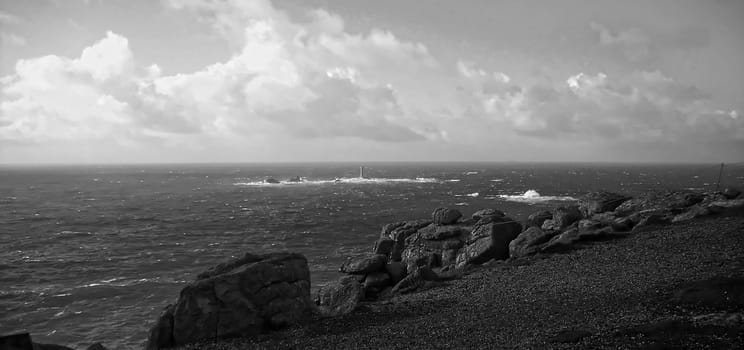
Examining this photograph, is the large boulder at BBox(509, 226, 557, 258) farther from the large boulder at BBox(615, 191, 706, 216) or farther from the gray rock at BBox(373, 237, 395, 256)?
the large boulder at BBox(615, 191, 706, 216)

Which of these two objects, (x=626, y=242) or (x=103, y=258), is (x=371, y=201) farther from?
(x=626, y=242)

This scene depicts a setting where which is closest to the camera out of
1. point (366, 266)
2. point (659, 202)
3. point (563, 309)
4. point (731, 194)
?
point (563, 309)

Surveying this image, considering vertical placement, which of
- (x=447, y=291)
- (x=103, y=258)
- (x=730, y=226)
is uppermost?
(x=730, y=226)

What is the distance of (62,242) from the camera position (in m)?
55.4

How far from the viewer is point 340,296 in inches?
1000

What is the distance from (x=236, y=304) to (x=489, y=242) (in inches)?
858

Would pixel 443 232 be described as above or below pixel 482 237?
below

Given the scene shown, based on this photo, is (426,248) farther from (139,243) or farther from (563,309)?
(139,243)

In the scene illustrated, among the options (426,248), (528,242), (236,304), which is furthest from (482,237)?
(236,304)

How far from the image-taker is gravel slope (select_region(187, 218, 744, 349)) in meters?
14.9

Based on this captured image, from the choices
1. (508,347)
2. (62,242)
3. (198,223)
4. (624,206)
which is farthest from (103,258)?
(624,206)

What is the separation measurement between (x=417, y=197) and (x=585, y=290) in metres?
87.6

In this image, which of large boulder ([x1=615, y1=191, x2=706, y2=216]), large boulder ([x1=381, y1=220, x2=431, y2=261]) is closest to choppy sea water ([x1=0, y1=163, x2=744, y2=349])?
large boulder ([x1=381, y1=220, x2=431, y2=261])

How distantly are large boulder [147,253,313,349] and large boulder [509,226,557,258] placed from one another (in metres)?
18.0
